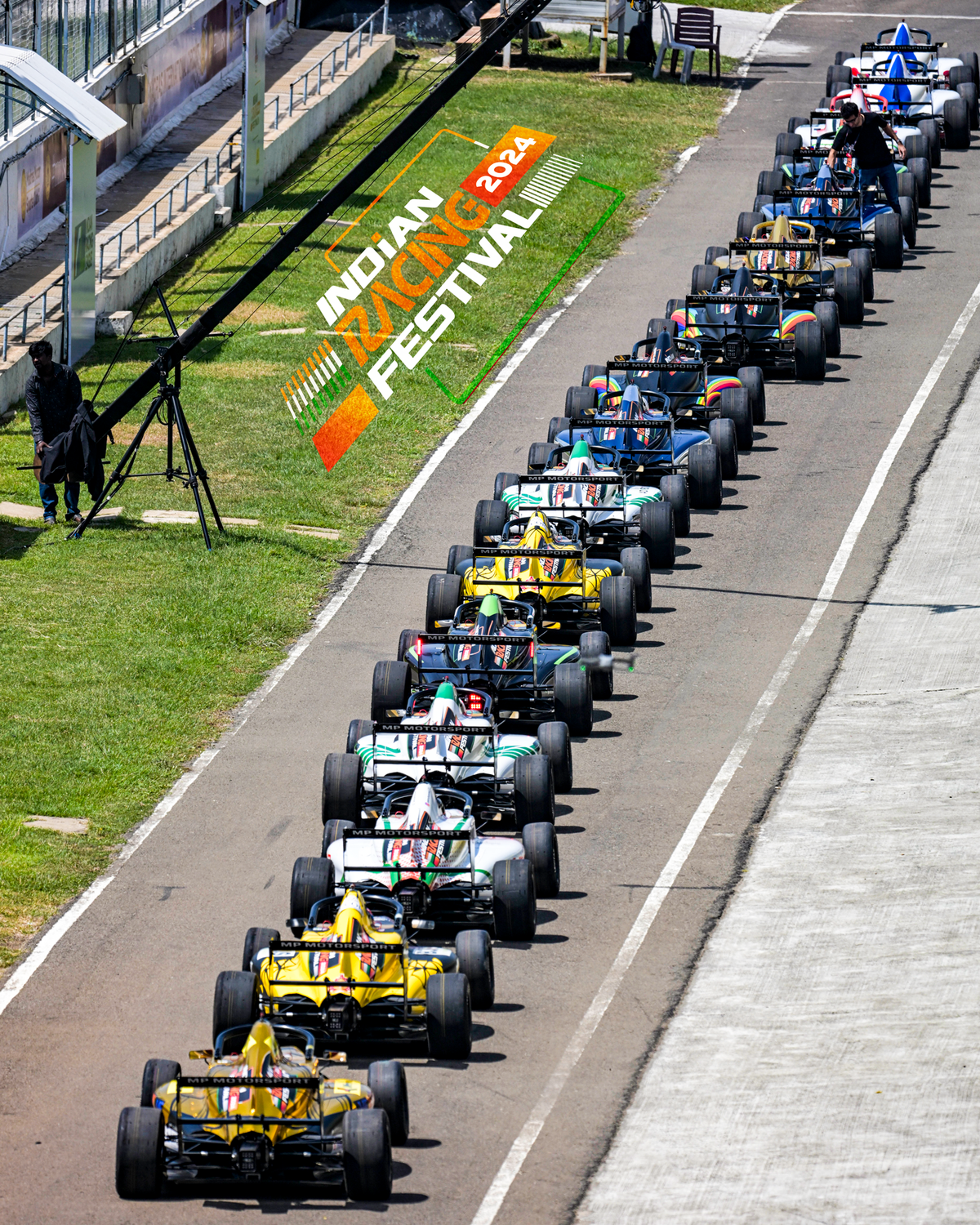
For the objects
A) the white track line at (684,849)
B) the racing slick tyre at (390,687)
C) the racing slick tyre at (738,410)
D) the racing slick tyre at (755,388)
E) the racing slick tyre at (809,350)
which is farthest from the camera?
the racing slick tyre at (809,350)

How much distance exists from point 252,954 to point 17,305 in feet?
65.9

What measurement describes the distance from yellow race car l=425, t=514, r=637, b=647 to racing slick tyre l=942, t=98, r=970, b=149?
71.8 feet

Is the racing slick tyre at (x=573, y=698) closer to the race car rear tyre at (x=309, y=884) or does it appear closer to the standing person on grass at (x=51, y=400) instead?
the race car rear tyre at (x=309, y=884)

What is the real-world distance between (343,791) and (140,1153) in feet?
18.2

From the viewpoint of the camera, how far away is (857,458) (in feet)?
94.9

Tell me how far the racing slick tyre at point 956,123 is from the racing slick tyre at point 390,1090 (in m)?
31.7

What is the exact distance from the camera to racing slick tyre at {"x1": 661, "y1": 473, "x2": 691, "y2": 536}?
2583cm

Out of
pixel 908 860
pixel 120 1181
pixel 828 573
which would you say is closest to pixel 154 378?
pixel 828 573

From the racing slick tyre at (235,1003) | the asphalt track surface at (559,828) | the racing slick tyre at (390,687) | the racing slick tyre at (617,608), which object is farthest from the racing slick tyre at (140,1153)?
the racing slick tyre at (617,608)

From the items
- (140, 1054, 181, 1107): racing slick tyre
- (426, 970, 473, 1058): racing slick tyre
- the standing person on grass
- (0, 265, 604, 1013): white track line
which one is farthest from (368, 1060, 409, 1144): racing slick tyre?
the standing person on grass

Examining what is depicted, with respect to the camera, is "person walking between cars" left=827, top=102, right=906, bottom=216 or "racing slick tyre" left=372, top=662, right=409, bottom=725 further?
"person walking between cars" left=827, top=102, right=906, bottom=216

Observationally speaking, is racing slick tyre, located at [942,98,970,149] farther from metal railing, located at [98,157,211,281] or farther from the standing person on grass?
the standing person on grass

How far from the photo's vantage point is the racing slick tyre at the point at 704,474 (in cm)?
2686

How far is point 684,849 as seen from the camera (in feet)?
63.0
